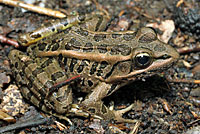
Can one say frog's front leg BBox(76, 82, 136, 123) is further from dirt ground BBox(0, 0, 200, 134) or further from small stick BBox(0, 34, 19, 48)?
small stick BBox(0, 34, 19, 48)

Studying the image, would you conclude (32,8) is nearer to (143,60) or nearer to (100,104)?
(100,104)

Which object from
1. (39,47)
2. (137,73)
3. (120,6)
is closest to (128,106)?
(137,73)

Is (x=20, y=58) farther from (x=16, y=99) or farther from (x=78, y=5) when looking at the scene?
(x=78, y=5)

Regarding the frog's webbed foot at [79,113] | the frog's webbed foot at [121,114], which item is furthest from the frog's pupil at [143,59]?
the frog's webbed foot at [79,113]

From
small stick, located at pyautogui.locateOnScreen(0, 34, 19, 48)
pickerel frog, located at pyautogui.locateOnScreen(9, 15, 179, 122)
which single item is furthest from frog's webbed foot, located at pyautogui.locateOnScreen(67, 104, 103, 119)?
small stick, located at pyautogui.locateOnScreen(0, 34, 19, 48)

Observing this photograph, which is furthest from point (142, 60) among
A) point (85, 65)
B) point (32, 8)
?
point (32, 8)

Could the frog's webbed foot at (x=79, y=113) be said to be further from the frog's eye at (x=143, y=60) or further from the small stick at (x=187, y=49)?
the small stick at (x=187, y=49)
